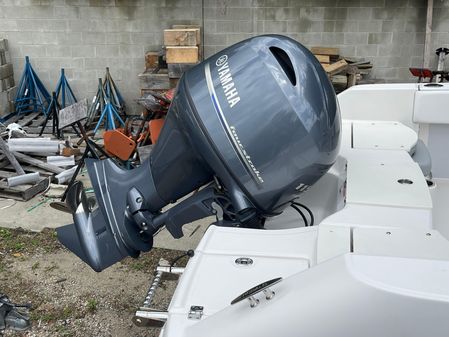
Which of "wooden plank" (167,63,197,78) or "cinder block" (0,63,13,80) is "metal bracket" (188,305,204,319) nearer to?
"wooden plank" (167,63,197,78)

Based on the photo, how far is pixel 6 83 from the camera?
6.09 metres

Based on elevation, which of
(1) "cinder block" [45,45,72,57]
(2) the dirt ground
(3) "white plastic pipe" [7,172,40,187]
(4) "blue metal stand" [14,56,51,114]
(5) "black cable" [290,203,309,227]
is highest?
(1) "cinder block" [45,45,72,57]

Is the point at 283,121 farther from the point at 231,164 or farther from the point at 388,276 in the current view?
the point at 388,276

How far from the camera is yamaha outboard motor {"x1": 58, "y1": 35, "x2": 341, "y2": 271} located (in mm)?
1601

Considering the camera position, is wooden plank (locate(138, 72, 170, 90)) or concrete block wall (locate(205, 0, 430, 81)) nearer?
wooden plank (locate(138, 72, 170, 90))

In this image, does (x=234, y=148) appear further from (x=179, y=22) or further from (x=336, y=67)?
(x=179, y=22)

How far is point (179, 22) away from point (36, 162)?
7.66 feet

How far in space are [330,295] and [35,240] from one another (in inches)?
107

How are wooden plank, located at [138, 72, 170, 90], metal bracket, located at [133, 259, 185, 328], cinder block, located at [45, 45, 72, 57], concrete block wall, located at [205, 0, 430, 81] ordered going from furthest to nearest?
cinder block, located at [45, 45, 72, 57] < concrete block wall, located at [205, 0, 430, 81] < wooden plank, located at [138, 72, 170, 90] < metal bracket, located at [133, 259, 185, 328]

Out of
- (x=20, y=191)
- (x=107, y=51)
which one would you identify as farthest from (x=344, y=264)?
(x=107, y=51)

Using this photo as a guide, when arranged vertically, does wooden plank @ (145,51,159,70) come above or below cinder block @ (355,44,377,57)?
below

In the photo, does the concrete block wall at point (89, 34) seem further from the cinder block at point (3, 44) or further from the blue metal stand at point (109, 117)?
the blue metal stand at point (109, 117)

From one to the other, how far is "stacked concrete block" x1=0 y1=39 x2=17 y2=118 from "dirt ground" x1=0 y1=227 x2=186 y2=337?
315cm

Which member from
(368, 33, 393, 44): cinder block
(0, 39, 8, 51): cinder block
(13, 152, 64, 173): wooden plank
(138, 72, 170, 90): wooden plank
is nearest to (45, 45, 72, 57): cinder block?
(0, 39, 8, 51): cinder block
